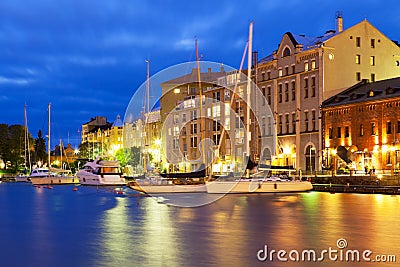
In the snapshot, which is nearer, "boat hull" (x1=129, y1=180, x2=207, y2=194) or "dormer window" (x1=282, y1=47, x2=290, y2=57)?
"boat hull" (x1=129, y1=180, x2=207, y2=194)

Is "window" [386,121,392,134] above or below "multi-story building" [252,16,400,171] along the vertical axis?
below

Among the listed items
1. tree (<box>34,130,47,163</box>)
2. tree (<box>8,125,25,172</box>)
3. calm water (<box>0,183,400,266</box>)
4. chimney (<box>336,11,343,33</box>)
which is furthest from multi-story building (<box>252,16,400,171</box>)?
tree (<box>34,130,47,163</box>)

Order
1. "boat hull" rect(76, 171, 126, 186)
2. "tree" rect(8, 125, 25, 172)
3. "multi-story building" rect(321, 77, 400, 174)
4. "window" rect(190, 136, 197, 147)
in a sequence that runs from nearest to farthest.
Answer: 1. "multi-story building" rect(321, 77, 400, 174)
2. "boat hull" rect(76, 171, 126, 186)
3. "window" rect(190, 136, 197, 147)
4. "tree" rect(8, 125, 25, 172)

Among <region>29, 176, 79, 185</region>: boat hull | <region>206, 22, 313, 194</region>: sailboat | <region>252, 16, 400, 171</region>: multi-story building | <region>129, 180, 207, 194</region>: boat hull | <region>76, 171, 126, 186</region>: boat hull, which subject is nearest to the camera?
<region>206, 22, 313, 194</region>: sailboat

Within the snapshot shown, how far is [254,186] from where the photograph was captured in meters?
51.2

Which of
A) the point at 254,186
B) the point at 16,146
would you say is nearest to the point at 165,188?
the point at 254,186

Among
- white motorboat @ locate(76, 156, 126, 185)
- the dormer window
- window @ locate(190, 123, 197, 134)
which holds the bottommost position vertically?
white motorboat @ locate(76, 156, 126, 185)

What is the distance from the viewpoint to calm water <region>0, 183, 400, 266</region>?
16.0 metres

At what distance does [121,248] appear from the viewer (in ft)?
58.1

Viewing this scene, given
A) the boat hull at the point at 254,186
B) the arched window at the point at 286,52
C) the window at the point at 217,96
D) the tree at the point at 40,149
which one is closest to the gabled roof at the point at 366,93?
the arched window at the point at 286,52

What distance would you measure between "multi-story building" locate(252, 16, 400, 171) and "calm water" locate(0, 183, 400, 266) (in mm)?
46107

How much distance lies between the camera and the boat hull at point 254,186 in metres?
48.8

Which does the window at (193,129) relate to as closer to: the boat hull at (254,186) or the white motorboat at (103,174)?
the white motorboat at (103,174)

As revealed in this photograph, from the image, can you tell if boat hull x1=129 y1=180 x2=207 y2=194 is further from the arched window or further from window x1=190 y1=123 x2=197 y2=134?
window x1=190 y1=123 x2=197 y2=134
